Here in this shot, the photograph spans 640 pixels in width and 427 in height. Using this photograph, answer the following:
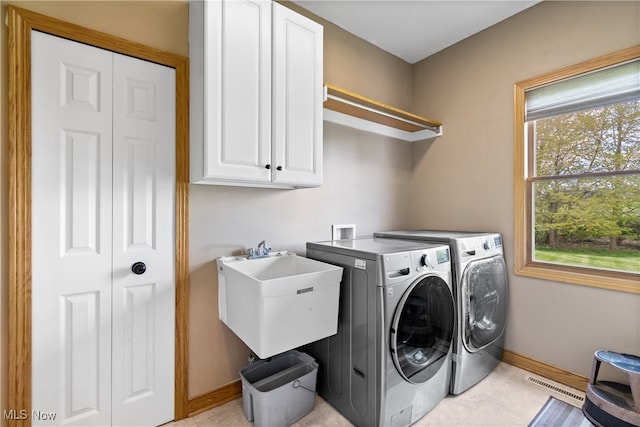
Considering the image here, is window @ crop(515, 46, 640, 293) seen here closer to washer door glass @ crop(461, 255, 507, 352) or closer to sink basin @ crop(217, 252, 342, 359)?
washer door glass @ crop(461, 255, 507, 352)

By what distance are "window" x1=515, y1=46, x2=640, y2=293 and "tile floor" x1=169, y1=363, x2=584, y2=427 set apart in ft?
2.65

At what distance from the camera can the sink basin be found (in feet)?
4.27

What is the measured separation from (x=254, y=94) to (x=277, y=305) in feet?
3.59

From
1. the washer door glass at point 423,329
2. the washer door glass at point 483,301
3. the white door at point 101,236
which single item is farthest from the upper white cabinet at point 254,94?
the washer door glass at point 483,301

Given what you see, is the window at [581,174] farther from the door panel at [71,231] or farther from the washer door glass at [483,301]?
the door panel at [71,231]

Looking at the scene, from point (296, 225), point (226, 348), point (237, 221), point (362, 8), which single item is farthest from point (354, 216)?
point (362, 8)

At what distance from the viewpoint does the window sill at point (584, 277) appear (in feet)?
5.66

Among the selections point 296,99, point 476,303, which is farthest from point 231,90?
point 476,303

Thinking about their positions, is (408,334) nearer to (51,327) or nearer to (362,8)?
(51,327)

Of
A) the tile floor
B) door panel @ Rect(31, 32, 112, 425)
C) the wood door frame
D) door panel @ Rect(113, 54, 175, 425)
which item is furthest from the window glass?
the wood door frame

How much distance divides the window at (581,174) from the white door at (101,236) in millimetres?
2494

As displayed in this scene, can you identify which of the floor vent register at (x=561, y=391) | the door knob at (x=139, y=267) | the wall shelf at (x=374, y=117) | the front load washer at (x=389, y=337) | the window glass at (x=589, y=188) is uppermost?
the wall shelf at (x=374, y=117)

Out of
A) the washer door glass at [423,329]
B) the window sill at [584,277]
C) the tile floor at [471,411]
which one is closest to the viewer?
the washer door glass at [423,329]

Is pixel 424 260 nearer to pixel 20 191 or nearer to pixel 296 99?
pixel 296 99
